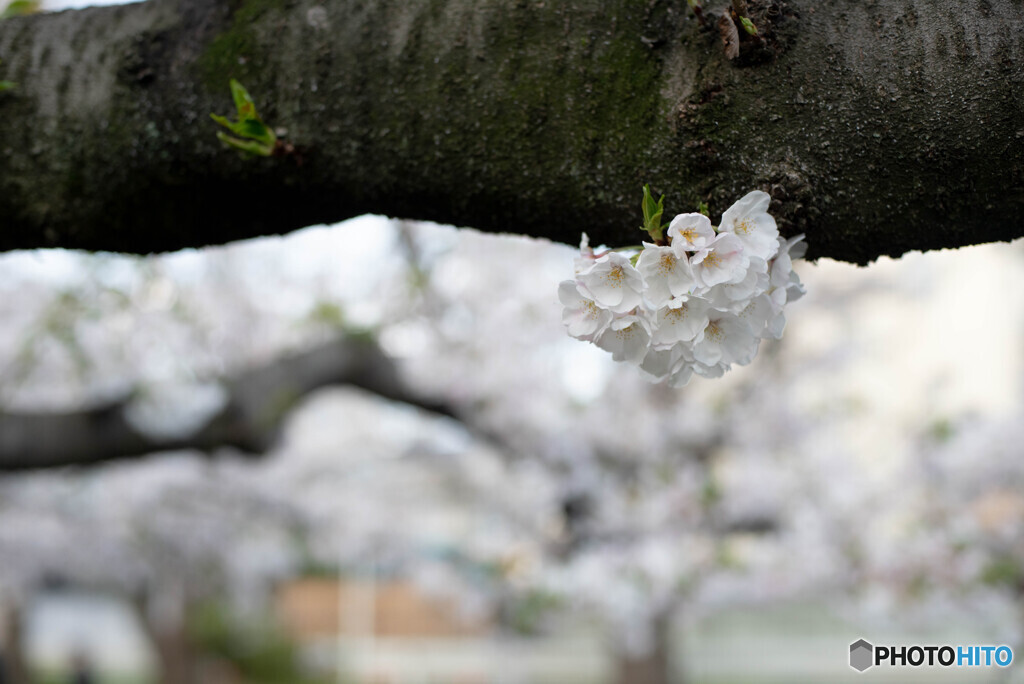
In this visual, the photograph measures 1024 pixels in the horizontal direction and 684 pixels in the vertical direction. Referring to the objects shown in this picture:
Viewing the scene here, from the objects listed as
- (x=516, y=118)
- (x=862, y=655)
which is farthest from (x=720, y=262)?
(x=862, y=655)

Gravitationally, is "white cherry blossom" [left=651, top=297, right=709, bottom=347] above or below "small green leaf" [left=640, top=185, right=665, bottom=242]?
below

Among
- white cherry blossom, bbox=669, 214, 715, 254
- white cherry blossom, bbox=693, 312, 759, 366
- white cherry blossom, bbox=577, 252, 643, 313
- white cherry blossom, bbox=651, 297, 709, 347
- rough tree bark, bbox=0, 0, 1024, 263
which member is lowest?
white cherry blossom, bbox=693, 312, 759, 366

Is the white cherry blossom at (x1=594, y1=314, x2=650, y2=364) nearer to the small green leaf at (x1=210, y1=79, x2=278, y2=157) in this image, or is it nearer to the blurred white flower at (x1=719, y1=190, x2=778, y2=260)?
the blurred white flower at (x1=719, y1=190, x2=778, y2=260)

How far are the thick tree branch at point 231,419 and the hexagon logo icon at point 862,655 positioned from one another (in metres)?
2.10

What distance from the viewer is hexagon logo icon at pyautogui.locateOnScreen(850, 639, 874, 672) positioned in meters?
1.85

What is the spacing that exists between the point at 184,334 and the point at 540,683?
8.25 metres

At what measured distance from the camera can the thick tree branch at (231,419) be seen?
9.53 ft

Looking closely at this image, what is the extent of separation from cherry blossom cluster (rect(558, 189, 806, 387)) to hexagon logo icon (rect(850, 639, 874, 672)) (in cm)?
143

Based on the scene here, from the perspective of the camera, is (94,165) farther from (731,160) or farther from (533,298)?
(533,298)

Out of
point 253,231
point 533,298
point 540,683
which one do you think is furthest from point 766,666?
point 253,231

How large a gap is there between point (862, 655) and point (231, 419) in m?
2.35

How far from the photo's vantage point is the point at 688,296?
69 cm

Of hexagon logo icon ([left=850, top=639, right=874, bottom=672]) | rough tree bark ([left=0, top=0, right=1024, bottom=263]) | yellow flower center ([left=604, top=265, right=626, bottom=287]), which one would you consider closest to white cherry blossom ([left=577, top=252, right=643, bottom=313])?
yellow flower center ([left=604, top=265, right=626, bottom=287])

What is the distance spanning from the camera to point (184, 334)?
16.0 feet
